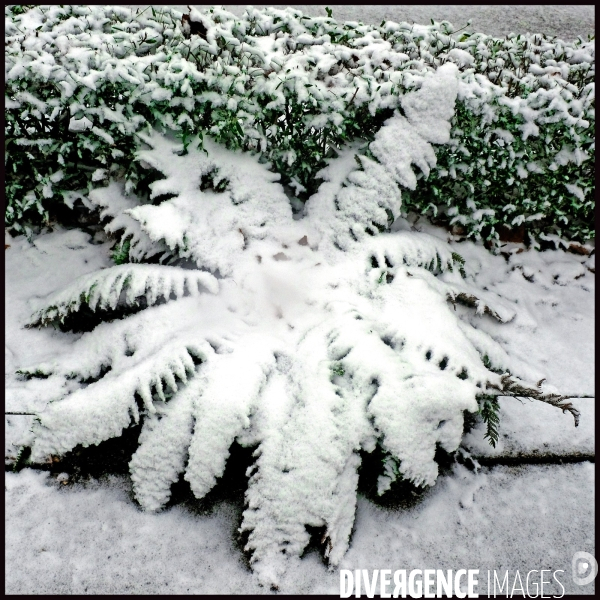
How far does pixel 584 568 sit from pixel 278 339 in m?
1.49

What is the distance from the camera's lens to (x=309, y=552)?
1838 mm

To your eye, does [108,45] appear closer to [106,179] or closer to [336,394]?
[106,179]

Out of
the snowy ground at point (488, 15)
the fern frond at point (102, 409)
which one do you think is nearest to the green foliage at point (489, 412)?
the fern frond at point (102, 409)

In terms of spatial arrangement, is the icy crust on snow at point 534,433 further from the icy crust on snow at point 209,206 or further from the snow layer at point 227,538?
the icy crust on snow at point 209,206

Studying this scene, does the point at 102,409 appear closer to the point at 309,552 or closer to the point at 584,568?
the point at 309,552

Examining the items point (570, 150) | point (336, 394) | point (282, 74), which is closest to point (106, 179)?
point (282, 74)

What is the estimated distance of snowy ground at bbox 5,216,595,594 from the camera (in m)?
1.75

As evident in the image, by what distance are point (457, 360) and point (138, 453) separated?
1.30 metres

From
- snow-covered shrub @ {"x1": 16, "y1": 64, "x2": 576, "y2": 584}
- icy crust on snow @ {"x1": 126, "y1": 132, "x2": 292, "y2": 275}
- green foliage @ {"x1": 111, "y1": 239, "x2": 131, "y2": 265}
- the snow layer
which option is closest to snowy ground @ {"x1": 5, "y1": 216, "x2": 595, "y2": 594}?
the snow layer

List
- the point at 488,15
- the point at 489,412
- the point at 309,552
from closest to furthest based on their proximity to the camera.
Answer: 1. the point at 309,552
2. the point at 489,412
3. the point at 488,15

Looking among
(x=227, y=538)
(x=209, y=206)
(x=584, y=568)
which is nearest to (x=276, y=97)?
(x=209, y=206)

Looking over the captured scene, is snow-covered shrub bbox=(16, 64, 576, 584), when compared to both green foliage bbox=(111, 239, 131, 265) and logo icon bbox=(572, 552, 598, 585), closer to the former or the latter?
green foliage bbox=(111, 239, 131, 265)

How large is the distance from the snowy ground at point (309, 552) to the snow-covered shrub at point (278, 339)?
4.4 inches

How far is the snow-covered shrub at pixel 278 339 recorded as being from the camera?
70.9 inches
